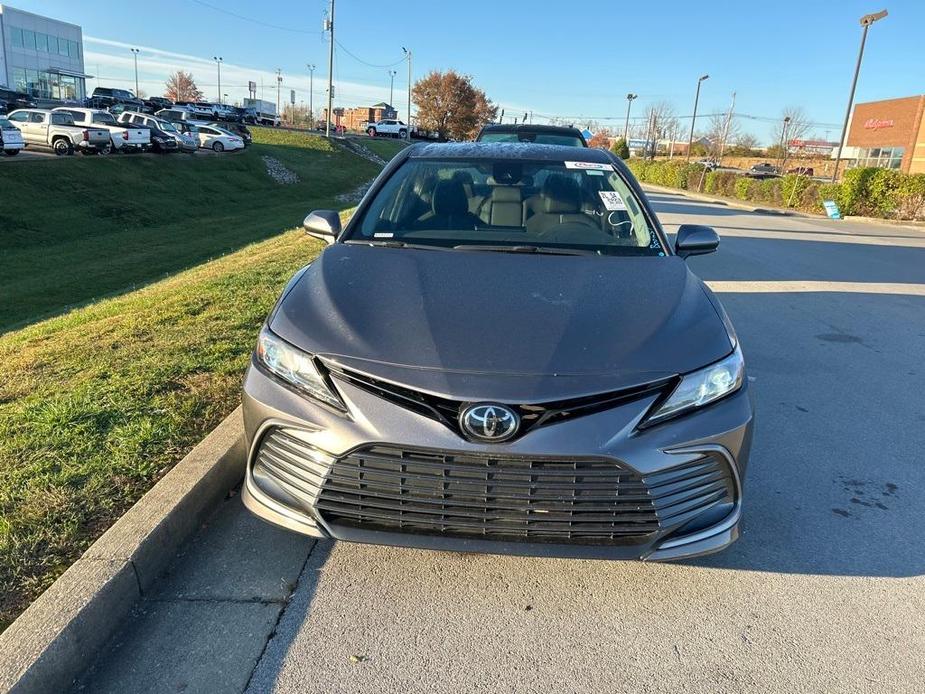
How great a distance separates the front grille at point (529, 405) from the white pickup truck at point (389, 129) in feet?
231

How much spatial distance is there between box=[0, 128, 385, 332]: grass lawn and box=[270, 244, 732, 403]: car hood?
8123 millimetres

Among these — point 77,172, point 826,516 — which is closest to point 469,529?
point 826,516

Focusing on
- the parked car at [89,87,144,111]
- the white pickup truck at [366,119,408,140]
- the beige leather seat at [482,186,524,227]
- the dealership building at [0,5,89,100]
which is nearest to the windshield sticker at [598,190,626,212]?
the beige leather seat at [482,186,524,227]

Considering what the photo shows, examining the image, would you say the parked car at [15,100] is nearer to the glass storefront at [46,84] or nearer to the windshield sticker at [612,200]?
the glass storefront at [46,84]

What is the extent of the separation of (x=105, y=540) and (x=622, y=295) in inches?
91.1

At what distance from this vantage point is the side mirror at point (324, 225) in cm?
388

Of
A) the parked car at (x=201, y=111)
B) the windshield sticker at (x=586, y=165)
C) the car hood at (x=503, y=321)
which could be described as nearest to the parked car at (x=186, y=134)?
the parked car at (x=201, y=111)

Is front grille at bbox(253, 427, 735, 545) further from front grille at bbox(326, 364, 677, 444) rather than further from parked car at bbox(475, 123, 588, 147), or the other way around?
parked car at bbox(475, 123, 588, 147)

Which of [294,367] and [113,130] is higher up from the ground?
[113,130]

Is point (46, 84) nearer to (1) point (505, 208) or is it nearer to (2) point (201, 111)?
(2) point (201, 111)

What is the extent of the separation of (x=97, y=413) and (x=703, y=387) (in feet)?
10.3

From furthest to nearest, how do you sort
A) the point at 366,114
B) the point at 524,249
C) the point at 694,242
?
the point at 366,114 < the point at 694,242 < the point at 524,249

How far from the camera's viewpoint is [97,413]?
3.70 metres

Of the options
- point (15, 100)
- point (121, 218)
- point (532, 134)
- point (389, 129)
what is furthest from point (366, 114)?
point (532, 134)
